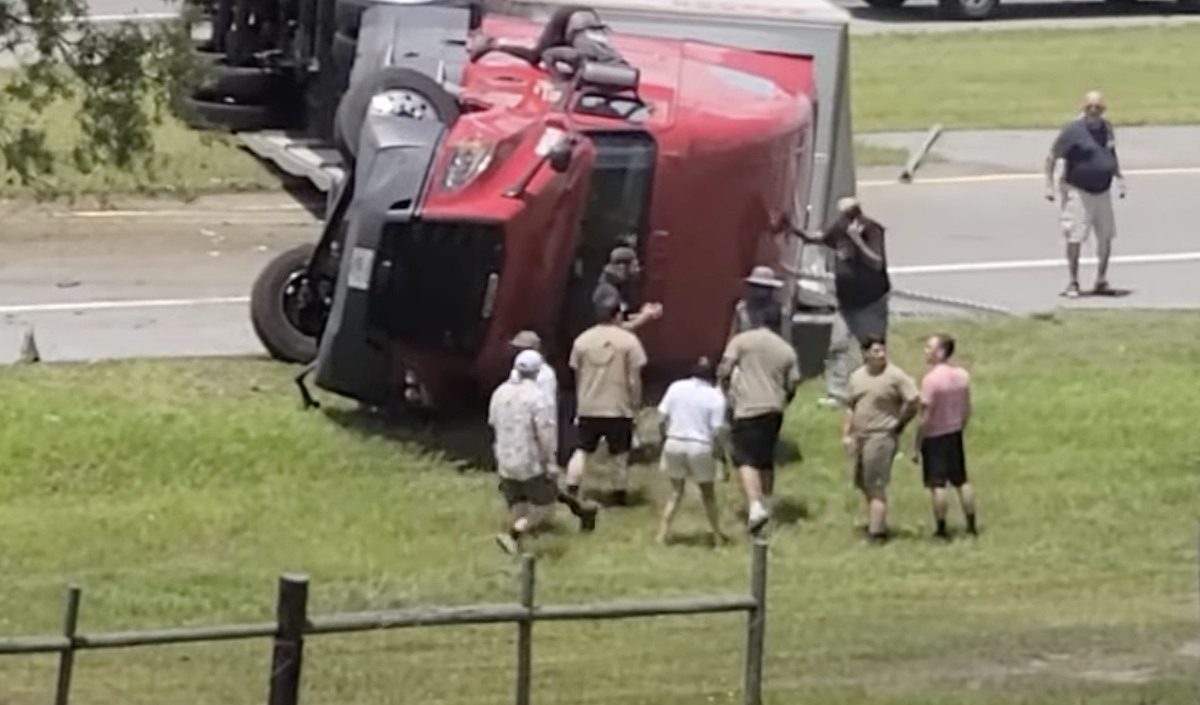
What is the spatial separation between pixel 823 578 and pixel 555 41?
5.26 m

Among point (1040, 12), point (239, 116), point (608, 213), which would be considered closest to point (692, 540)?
point (608, 213)

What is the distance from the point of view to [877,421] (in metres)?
17.3

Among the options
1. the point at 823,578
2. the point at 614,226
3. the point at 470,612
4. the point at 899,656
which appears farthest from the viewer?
the point at 614,226

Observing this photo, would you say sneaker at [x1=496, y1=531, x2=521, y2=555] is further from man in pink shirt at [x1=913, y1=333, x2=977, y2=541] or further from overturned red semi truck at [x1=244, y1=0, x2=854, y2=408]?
man in pink shirt at [x1=913, y1=333, x2=977, y2=541]

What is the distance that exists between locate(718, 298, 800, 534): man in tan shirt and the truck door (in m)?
1.48

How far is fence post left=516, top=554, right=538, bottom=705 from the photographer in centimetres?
1169

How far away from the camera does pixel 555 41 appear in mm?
20141

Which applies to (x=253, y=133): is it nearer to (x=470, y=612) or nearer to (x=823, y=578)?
(x=823, y=578)

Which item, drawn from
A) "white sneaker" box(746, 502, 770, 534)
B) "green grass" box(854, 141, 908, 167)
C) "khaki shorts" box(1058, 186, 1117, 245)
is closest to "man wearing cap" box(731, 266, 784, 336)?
"white sneaker" box(746, 502, 770, 534)

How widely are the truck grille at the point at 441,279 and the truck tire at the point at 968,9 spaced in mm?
25125

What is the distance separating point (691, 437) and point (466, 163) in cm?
265

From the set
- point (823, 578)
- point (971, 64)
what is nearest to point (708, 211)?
point (823, 578)

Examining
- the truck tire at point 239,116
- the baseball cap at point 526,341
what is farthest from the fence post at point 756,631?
the truck tire at point 239,116

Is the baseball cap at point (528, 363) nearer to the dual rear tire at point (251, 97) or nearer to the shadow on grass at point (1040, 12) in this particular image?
the dual rear tire at point (251, 97)
